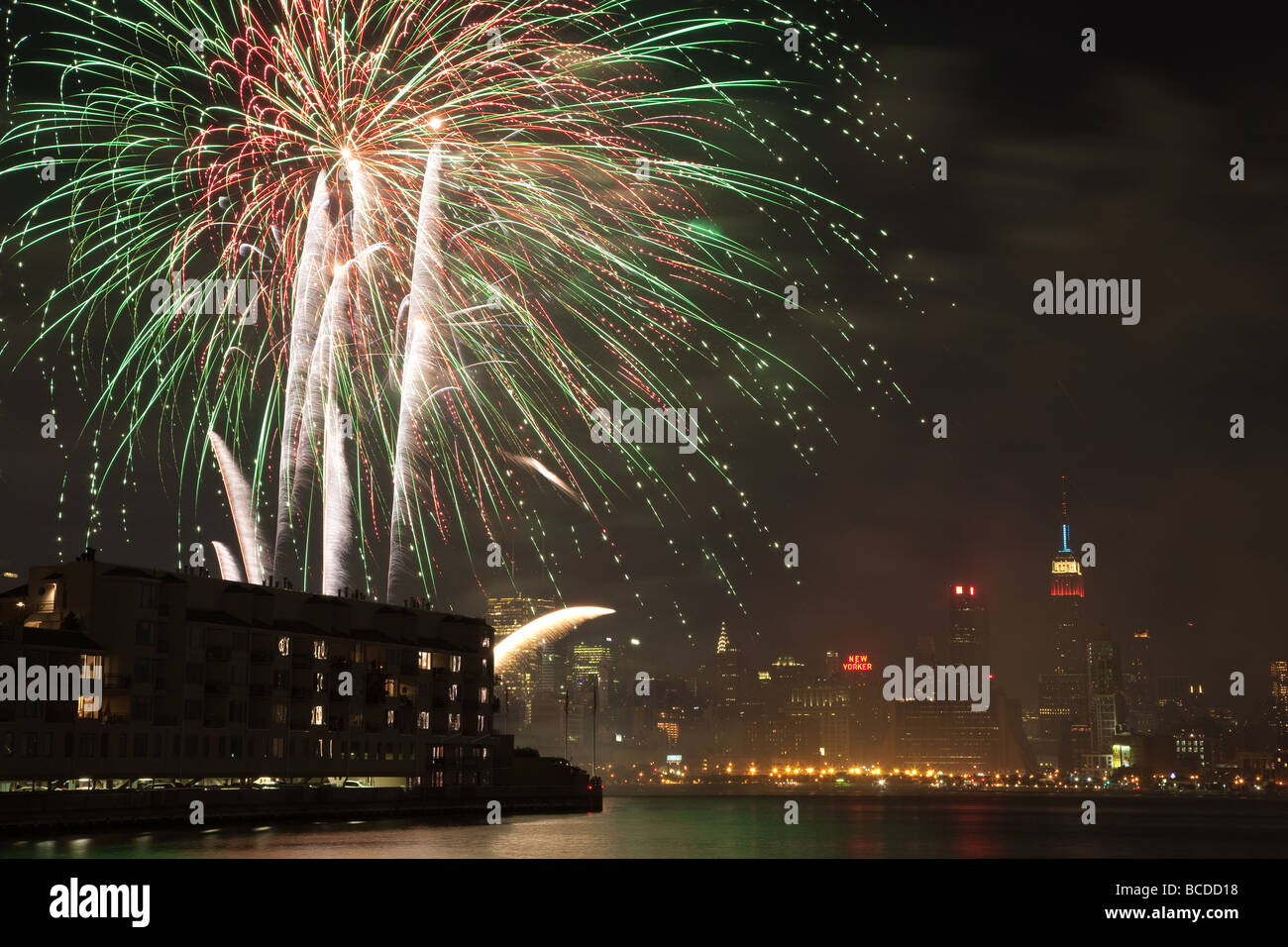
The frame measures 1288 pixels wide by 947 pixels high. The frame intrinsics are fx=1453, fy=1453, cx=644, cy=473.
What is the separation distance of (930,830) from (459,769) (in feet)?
194

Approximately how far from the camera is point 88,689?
98.1 metres

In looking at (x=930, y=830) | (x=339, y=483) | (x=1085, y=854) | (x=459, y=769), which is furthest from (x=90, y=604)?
(x=930, y=830)

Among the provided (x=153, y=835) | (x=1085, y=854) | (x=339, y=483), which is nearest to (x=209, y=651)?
(x=153, y=835)

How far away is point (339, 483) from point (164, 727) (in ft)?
101
